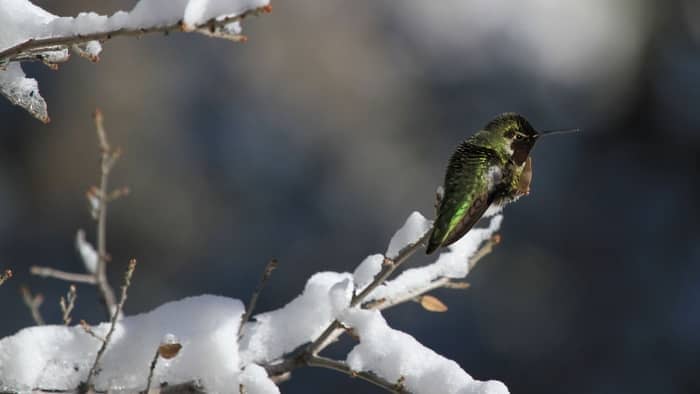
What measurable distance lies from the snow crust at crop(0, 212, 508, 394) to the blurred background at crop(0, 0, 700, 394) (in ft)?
14.2

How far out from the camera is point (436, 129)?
22.7 feet

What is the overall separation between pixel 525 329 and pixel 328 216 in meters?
1.89

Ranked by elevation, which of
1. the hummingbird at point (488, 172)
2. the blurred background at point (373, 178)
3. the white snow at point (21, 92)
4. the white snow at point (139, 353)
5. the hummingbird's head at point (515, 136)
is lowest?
the white snow at point (139, 353)

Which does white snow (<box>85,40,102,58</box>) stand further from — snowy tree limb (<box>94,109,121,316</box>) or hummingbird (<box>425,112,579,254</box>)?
hummingbird (<box>425,112,579,254</box>)

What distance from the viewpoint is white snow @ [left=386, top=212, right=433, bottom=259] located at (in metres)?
1.55

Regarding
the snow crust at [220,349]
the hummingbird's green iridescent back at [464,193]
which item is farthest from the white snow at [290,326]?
the hummingbird's green iridescent back at [464,193]

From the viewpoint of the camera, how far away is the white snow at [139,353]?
4.59 ft

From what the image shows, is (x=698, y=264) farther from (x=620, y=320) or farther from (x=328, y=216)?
(x=328, y=216)

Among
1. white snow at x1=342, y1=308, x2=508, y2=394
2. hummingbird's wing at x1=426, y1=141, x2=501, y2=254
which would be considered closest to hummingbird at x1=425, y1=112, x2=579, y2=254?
hummingbird's wing at x1=426, y1=141, x2=501, y2=254

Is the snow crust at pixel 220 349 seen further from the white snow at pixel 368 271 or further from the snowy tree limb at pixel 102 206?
the snowy tree limb at pixel 102 206

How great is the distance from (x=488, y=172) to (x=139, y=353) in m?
0.82

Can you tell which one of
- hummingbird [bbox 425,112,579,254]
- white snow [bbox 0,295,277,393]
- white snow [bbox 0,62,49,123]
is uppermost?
hummingbird [bbox 425,112,579,254]

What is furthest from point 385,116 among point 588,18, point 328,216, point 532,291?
point 588,18

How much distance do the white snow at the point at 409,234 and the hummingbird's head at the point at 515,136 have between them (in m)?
0.29
